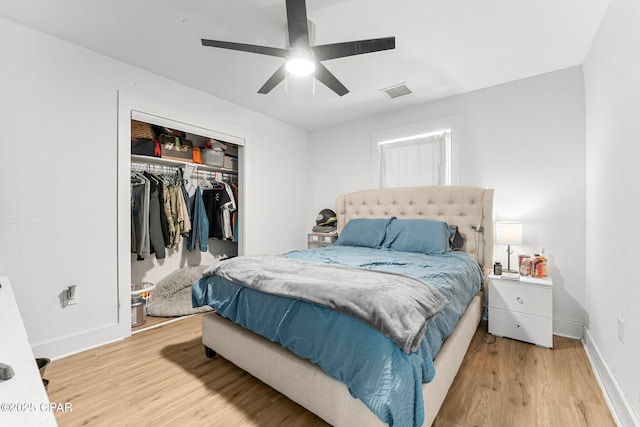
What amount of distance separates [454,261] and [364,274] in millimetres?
1086

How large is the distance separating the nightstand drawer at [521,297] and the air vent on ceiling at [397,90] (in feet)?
6.88

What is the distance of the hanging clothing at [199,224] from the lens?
12.3 ft

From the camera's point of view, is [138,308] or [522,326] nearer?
[522,326]

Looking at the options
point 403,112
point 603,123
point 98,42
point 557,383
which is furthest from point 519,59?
point 98,42

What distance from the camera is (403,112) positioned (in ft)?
11.7

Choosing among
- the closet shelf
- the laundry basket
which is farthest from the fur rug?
the closet shelf

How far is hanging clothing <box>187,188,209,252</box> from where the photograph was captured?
3.74 metres

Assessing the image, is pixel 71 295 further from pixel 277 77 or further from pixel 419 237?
pixel 419 237

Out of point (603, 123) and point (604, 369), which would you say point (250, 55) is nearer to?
point (603, 123)

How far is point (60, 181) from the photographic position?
2191 mm

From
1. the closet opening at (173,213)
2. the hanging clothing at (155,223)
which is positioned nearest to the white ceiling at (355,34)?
the closet opening at (173,213)

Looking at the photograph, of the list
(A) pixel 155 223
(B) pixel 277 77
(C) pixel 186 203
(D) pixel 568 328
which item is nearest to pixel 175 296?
(A) pixel 155 223

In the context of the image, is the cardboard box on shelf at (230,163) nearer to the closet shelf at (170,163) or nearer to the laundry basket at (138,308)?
the closet shelf at (170,163)

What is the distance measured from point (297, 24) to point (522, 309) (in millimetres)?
2748
